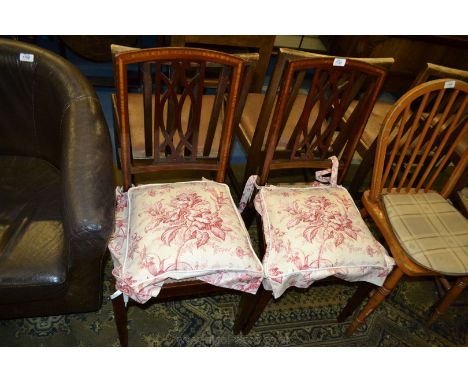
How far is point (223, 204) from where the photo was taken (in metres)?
1.15

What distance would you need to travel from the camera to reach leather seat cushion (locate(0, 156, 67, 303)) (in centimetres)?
94

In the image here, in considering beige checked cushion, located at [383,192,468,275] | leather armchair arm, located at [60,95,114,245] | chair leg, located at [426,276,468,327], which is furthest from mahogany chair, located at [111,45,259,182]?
A: chair leg, located at [426,276,468,327]

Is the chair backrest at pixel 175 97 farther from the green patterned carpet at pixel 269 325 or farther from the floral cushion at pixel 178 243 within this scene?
the green patterned carpet at pixel 269 325

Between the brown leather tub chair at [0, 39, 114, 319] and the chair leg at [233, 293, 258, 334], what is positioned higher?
the brown leather tub chair at [0, 39, 114, 319]

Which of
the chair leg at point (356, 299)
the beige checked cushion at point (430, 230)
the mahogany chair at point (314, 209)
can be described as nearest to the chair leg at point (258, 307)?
the mahogany chair at point (314, 209)

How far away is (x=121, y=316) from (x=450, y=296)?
1287 millimetres

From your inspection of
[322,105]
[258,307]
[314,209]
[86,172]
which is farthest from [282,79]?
[258,307]

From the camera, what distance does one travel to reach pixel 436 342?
1488 millimetres

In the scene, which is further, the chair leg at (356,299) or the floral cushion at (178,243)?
the chair leg at (356,299)

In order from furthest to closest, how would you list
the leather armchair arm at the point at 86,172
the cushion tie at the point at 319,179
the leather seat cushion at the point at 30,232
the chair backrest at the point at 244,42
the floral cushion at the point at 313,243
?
the chair backrest at the point at 244,42, the cushion tie at the point at 319,179, the floral cushion at the point at 313,243, the leather seat cushion at the point at 30,232, the leather armchair arm at the point at 86,172

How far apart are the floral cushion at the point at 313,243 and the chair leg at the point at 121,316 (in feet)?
1.47

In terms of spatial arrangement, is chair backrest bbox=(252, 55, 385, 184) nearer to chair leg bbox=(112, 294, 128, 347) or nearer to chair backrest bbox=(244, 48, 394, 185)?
chair backrest bbox=(244, 48, 394, 185)

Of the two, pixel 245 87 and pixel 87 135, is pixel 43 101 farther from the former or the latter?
pixel 245 87

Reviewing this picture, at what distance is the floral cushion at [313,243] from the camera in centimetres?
107
